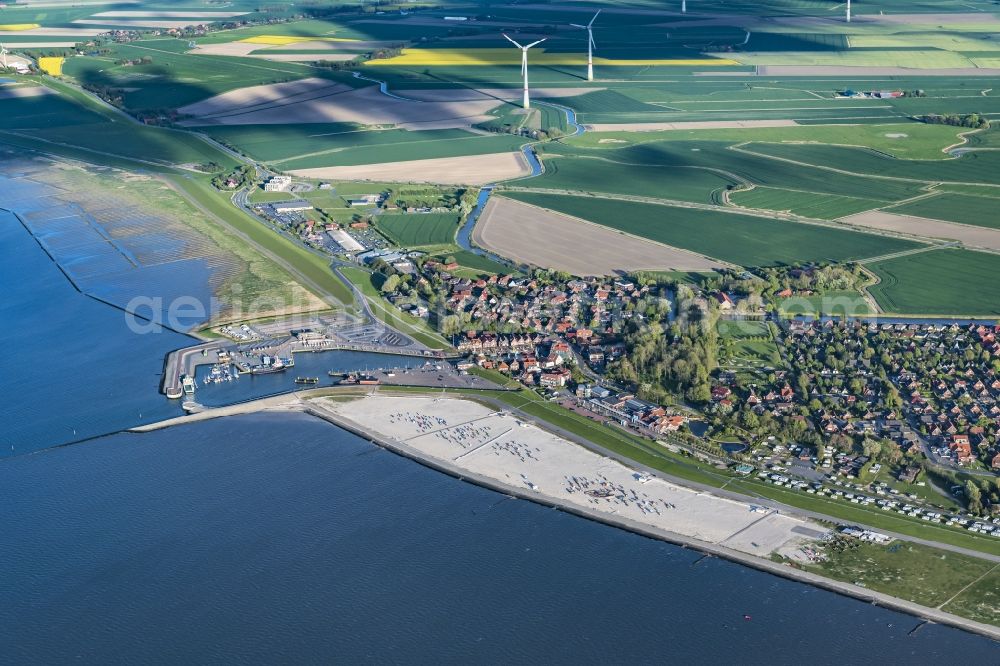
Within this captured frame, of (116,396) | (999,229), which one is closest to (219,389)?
(116,396)

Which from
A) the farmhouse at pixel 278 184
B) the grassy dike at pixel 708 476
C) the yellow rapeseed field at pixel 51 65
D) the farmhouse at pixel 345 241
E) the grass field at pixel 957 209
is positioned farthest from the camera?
the yellow rapeseed field at pixel 51 65

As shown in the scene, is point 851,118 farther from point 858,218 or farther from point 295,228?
point 295,228

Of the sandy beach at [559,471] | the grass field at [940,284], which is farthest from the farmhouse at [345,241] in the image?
the grass field at [940,284]

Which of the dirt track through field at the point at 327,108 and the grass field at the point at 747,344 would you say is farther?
the dirt track through field at the point at 327,108

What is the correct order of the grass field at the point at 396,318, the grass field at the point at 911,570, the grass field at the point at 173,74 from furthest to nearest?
1. the grass field at the point at 173,74
2. the grass field at the point at 396,318
3. the grass field at the point at 911,570

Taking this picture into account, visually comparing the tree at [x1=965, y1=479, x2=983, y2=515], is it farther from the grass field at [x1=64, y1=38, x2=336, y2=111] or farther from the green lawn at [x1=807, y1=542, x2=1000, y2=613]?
the grass field at [x1=64, y1=38, x2=336, y2=111]

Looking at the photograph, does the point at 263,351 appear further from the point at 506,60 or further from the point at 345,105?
the point at 506,60

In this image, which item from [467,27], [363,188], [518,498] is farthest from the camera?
[467,27]

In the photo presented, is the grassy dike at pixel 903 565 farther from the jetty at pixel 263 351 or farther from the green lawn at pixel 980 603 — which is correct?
the jetty at pixel 263 351
